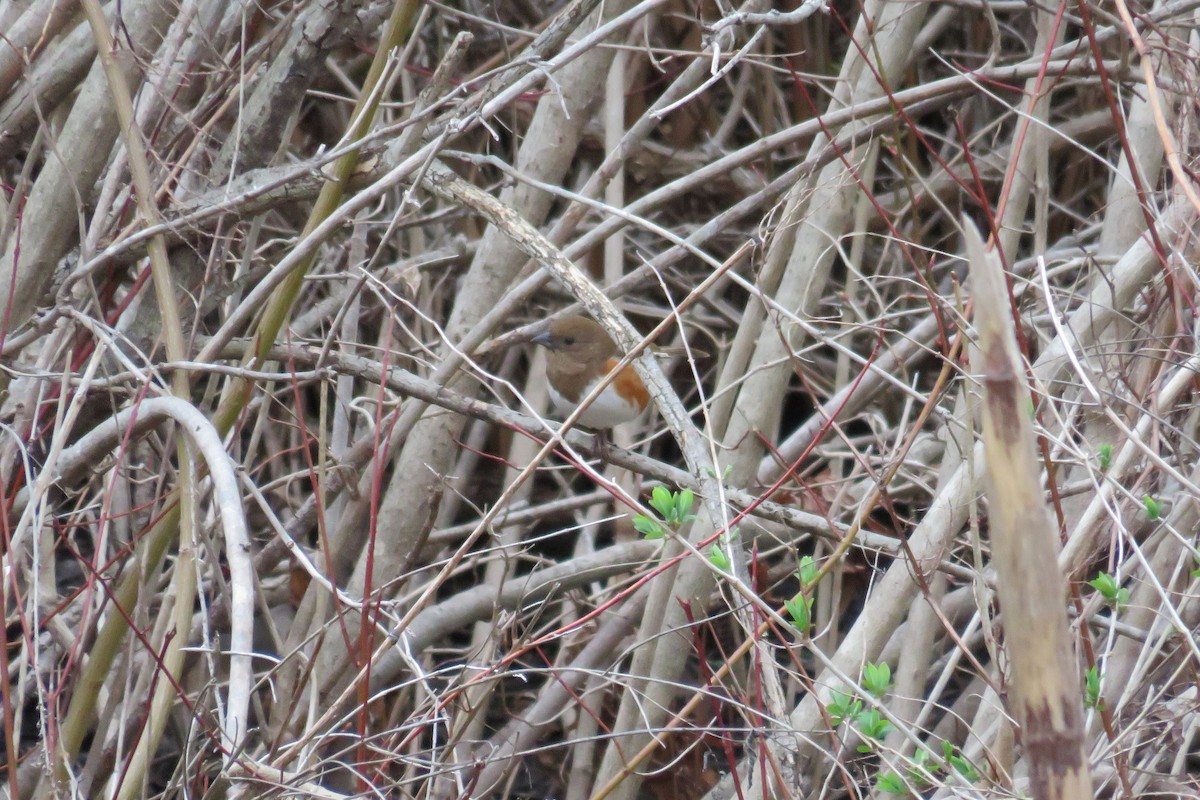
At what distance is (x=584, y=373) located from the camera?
11.8ft

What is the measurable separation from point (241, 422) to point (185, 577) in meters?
0.68

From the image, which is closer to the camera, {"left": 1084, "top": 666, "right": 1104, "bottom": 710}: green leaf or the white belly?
{"left": 1084, "top": 666, "right": 1104, "bottom": 710}: green leaf

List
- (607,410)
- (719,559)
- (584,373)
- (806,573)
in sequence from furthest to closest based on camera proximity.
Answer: (584,373), (607,410), (806,573), (719,559)

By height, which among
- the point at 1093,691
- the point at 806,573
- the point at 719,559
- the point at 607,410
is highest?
the point at 719,559

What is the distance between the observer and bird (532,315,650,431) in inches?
133

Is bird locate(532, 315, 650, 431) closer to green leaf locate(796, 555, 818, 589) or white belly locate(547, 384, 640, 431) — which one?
white belly locate(547, 384, 640, 431)

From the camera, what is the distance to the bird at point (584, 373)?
3377 millimetres

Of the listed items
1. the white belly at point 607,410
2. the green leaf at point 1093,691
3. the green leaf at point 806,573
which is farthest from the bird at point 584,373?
the green leaf at point 1093,691

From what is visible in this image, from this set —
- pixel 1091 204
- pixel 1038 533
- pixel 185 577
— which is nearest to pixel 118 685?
pixel 185 577

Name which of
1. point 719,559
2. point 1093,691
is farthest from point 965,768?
point 719,559

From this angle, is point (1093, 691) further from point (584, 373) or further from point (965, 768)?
point (584, 373)

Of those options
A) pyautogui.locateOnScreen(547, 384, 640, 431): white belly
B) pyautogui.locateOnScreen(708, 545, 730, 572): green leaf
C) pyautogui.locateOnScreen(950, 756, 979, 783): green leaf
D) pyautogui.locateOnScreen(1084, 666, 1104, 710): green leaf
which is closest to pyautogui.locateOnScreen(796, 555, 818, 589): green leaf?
pyautogui.locateOnScreen(708, 545, 730, 572): green leaf

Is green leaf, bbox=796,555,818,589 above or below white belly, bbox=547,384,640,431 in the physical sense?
above

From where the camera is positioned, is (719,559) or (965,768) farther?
(965,768)
